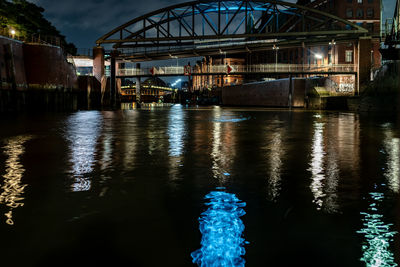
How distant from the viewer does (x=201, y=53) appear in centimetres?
6931

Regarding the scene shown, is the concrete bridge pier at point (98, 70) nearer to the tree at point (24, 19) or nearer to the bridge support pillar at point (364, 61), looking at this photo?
the tree at point (24, 19)

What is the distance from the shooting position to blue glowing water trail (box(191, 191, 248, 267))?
3.45 meters

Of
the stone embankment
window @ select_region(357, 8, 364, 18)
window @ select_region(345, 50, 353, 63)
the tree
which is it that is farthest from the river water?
window @ select_region(357, 8, 364, 18)

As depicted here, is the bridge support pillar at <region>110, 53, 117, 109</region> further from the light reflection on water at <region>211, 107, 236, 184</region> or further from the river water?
the river water

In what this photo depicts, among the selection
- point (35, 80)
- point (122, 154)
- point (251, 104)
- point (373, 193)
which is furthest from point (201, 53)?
point (373, 193)

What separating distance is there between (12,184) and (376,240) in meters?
5.59

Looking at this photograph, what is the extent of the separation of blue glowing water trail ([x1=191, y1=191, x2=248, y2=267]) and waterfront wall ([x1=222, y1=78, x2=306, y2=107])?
1849 inches

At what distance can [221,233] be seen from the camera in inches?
162

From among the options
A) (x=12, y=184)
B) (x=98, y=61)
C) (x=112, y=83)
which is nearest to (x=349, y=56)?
(x=112, y=83)

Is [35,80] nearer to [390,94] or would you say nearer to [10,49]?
[10,49]

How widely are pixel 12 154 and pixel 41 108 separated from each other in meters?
34.1

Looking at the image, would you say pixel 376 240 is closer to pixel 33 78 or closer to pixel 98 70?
pixel 33 78

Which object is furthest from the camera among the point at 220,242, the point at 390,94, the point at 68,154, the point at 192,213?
the point at 390,94

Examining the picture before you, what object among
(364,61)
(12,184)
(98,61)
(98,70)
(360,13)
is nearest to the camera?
(12,184)
